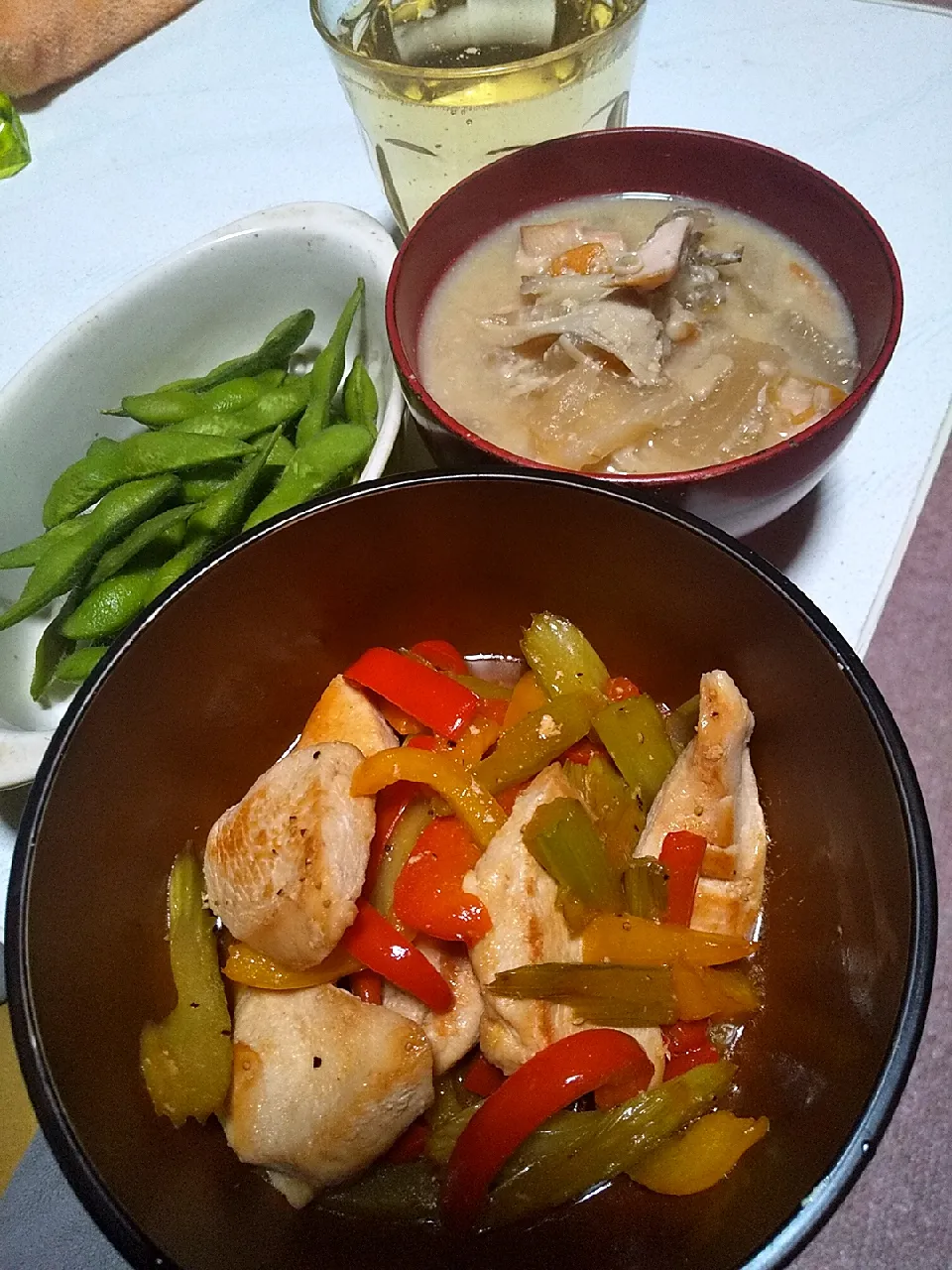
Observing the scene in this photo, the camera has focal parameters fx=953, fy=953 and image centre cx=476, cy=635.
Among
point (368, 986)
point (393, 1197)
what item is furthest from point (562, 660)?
point (393, 1197)

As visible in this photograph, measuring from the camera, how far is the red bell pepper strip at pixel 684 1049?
23.5 inches

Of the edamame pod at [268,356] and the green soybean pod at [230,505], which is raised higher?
the edamame pod at [268,356]

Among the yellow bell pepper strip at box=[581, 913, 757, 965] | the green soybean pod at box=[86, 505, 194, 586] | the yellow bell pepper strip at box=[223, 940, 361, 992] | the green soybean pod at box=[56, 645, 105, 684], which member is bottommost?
the yellow bell pepper strip at box=[581, 913, 757, 965]

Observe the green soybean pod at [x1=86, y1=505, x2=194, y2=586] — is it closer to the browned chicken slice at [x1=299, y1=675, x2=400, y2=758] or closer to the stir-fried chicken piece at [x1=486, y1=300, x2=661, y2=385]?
the browned chicken slice at [x1=299, y1=675, x2=400, y2=758]

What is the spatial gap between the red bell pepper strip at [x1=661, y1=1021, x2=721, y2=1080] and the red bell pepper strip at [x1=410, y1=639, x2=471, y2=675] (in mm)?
310

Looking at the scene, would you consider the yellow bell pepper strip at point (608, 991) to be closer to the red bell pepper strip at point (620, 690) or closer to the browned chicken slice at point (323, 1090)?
the browned chicken slice at point (323, 1090)

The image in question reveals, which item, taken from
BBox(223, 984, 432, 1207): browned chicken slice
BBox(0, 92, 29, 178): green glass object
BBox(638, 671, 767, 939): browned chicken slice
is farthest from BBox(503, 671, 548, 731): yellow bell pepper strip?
BBox(0, 92, 29, 178): green glass object

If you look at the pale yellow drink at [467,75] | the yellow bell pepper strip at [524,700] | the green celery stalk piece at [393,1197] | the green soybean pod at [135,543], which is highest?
the pale yellow drink at [467,75]

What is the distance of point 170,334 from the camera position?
98 centimetres

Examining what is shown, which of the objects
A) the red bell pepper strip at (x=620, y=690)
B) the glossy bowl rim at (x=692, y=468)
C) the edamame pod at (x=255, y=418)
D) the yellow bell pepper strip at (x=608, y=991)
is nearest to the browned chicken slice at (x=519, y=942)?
the yellow bell pepper strip at (x=608, y=991)

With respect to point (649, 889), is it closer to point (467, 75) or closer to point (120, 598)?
point (120, 598)

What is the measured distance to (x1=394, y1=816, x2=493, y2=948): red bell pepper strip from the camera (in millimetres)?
601

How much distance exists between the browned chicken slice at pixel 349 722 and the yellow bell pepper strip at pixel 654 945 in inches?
8.3

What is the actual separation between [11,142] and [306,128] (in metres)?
0.39
